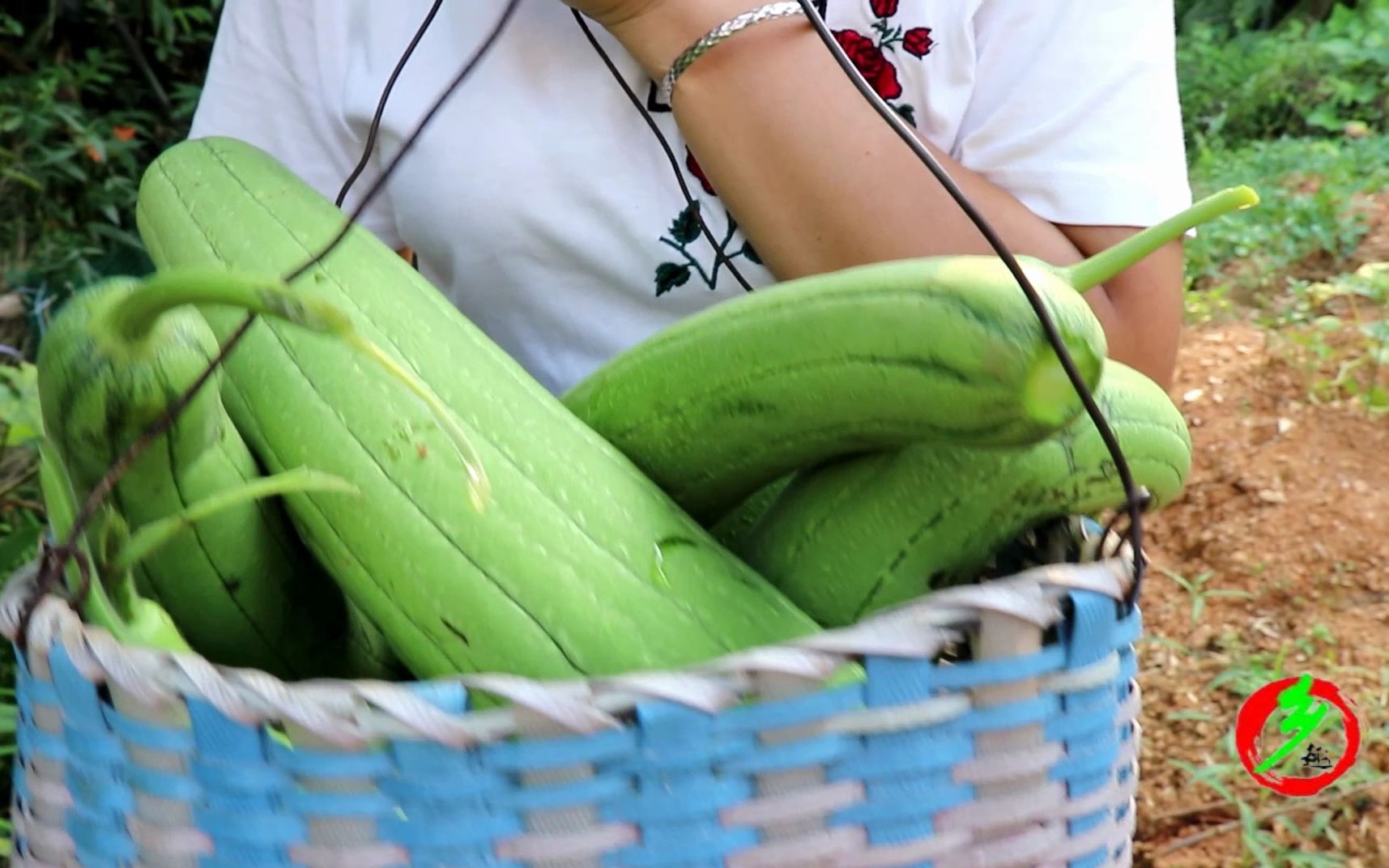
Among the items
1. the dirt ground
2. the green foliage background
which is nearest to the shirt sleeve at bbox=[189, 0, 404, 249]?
the dirt ground

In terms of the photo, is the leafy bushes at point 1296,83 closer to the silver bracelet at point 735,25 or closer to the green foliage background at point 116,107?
the green foliage background at point 116,107

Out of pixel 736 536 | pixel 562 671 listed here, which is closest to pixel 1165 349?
pixel 736 536

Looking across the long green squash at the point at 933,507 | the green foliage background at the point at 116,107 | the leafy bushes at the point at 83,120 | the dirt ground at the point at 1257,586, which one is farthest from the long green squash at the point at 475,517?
the leafy bushes at the point at 83,120

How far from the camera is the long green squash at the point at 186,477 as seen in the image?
428 mm

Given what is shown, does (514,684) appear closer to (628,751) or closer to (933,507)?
(628,751)

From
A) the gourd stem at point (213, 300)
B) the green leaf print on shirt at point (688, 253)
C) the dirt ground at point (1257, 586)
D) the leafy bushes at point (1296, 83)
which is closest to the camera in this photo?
the gourd stem at point (213, 300)

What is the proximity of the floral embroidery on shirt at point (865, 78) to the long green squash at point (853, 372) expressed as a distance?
242mm

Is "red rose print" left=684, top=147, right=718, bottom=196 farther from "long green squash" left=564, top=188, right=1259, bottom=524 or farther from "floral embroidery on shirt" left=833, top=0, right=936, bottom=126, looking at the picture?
"long green squash" left=564, top=188, right=1259, bottom=524

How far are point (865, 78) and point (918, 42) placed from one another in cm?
4

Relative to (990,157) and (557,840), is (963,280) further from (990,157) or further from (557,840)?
(990,157)

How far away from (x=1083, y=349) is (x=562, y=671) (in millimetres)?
219

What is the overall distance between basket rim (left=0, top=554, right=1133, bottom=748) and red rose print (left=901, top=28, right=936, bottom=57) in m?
0.48

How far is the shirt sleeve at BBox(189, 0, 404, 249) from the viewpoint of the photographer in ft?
3.08

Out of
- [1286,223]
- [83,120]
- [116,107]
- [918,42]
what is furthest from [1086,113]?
[116,107]
